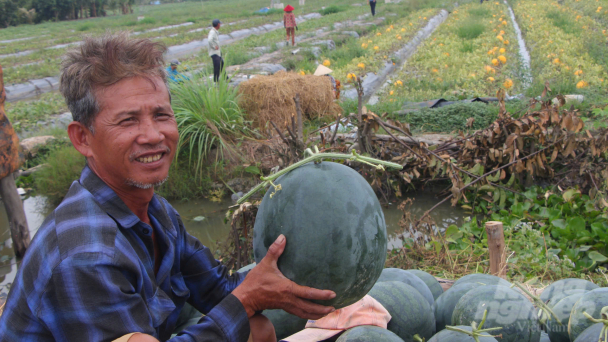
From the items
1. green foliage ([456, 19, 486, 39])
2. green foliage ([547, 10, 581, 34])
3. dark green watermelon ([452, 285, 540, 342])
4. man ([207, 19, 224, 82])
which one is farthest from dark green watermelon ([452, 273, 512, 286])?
green foliage ([547, 10, 581, 34])

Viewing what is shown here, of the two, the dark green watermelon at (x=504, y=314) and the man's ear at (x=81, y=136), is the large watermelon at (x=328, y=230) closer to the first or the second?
the dark green watermelon at (x=504, y=314)

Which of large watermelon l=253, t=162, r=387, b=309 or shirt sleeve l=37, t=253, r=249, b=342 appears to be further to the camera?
large watermelon l=253, t=162, r=387, b=309

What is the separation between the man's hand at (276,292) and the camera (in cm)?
153

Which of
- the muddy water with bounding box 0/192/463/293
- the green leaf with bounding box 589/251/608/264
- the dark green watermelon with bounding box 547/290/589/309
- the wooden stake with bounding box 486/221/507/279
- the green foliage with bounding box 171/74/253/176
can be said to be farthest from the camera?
the green foliage with bounding box 171/74/253/176

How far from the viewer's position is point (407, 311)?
6.39 feet

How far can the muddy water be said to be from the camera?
15.6 ft

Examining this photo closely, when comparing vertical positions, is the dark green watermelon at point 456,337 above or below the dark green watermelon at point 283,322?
above

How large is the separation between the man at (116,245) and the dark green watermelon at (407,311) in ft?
1.62

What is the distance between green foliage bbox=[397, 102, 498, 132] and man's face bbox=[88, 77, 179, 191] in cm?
576

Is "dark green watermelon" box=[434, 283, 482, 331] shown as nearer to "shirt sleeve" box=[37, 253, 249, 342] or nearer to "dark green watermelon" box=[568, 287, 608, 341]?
"dark green watermelon" box=[568, 287, 608, 341]

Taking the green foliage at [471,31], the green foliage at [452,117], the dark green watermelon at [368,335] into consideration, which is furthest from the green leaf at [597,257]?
the green foliage at [471,31]

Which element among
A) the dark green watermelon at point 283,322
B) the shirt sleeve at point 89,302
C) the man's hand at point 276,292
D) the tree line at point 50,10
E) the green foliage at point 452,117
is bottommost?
the green foliage at point 452,117

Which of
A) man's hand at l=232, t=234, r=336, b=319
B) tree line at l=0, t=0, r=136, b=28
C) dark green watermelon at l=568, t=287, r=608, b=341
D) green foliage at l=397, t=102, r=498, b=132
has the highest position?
tree line at l=0, t=0, r=136, b=28

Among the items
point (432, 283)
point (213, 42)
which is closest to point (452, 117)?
point (432, 283)
